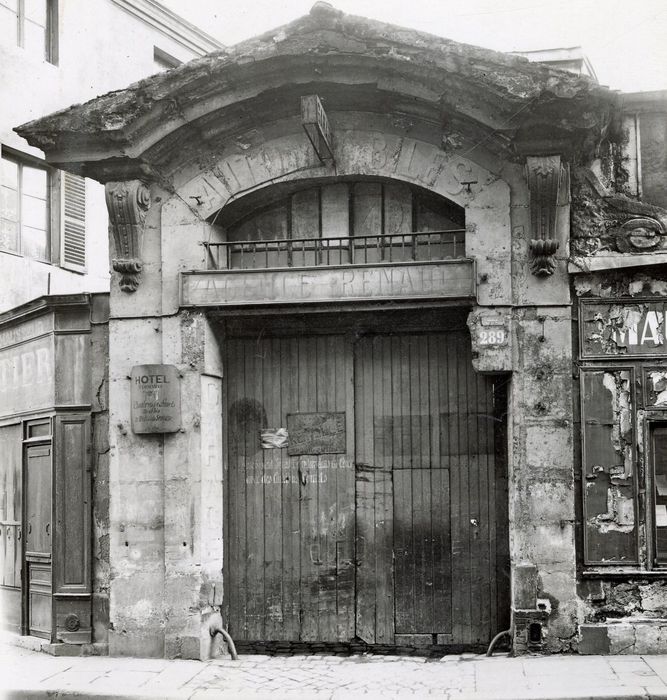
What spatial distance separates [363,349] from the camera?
8766 mm

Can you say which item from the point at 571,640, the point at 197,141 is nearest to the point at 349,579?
the point at 571,640

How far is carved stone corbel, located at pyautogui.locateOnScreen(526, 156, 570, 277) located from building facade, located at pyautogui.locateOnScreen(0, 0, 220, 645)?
430 centimetres

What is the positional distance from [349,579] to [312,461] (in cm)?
119

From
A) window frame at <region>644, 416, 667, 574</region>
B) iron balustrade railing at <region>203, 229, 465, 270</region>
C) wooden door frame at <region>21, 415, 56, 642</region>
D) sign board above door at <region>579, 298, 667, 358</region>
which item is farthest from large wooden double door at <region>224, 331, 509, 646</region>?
wooden door frame at <region>21, 415, 56, 642</region>

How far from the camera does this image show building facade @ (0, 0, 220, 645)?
8.90 meters

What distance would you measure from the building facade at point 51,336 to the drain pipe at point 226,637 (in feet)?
3.66

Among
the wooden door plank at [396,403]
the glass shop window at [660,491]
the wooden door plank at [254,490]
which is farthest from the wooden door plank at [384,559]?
the glass shop window at [660,491]

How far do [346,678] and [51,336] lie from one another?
4536mm

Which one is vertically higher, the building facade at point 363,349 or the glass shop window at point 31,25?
the glass shop window at point 31,25

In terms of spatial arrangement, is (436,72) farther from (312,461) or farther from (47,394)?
(47,394)

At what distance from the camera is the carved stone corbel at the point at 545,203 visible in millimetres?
7766

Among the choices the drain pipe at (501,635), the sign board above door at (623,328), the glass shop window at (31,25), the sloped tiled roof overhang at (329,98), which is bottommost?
the drain pipe at (501,635)

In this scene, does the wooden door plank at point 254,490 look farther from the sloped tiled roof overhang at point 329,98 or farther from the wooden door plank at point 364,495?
the sloped tiled roof overhang at point 329,98

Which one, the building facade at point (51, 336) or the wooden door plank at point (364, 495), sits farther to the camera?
the building facade at point (51, 336)
